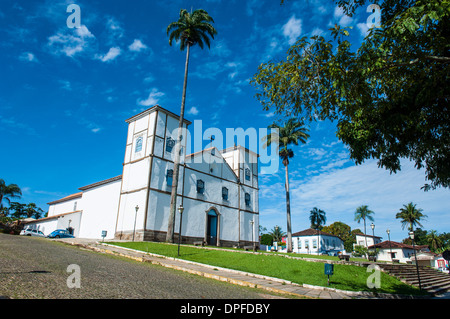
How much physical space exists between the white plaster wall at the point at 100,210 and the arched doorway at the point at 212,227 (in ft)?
31.9

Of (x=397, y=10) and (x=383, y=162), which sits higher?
(x=397, y=10)

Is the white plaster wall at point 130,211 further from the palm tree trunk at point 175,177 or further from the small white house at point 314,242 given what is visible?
the small white house at point 314,242

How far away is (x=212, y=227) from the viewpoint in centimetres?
3139

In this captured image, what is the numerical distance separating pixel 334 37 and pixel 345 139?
15.2 ft

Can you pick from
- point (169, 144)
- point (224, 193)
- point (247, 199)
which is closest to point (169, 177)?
point (169, 144)

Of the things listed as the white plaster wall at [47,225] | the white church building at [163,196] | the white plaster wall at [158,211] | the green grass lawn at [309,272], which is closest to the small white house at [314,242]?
the white church building at [163,196]

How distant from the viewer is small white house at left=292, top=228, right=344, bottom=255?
5843cm

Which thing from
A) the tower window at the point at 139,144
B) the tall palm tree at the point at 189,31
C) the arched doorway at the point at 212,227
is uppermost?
the tall palm tree at the point at 189,31

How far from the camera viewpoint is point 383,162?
1062 centimetres

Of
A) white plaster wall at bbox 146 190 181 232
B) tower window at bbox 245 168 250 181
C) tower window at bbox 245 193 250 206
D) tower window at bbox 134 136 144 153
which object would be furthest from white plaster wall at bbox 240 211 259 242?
tower window at bbox 134 136 144 153

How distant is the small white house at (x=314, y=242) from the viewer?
58428 millimetres

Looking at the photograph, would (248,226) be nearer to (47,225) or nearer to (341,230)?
(47,225)
